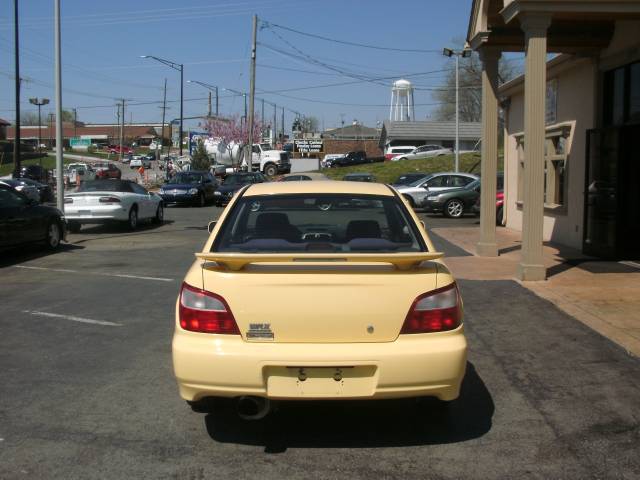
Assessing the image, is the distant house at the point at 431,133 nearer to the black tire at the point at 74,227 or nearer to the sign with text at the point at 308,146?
the sign with text at the point at 308,146

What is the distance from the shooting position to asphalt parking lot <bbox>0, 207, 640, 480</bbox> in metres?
4.16

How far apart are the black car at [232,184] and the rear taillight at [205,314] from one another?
25.0 m

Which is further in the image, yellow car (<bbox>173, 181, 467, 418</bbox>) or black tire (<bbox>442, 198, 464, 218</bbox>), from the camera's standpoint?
black tire (<bbox>442, 198, 464, 218</bbox>)

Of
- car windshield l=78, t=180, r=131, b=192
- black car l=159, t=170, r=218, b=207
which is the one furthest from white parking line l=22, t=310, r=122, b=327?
black car l=159, t=170, r=218, b=207

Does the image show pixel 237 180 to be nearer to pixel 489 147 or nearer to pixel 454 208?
pixel 454 208

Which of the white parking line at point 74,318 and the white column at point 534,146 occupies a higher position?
the white column at point 534,146

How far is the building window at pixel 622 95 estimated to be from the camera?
11.7m

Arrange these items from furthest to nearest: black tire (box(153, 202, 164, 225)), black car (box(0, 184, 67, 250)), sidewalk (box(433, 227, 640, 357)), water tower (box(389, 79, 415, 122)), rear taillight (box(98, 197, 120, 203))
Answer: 1. water tower (box(389, 79, 415, 122))
2. black tire (box(153, 202, 164, 225))
3. rear taillight (box(98, 197, 120, 203))
4. black car (box(0, 184, 67, 250))
5. sidewalk (box(433, 227, 640, 357))

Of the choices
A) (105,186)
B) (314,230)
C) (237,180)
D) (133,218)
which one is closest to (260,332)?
(314,230)

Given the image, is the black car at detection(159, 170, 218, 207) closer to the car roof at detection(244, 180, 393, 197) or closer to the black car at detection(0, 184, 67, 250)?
the black car at detection(0, 184, 67, 250)

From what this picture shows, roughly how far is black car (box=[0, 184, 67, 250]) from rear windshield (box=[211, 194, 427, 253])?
8.58 meters

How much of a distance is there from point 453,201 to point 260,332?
21.2 meters

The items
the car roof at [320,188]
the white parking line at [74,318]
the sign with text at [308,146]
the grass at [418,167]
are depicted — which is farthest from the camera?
the sign with text at [308,146]

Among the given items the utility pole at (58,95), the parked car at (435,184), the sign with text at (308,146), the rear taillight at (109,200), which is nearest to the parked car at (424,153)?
the sign with text at (308,146)
